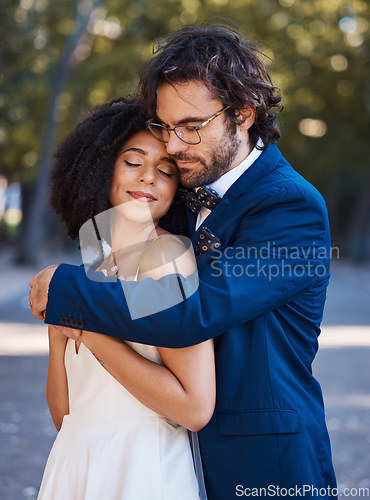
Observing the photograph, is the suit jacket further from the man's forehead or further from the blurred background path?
the blurred background path

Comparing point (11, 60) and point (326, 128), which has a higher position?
point (11, 60)

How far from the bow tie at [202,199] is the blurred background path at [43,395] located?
3230 mm

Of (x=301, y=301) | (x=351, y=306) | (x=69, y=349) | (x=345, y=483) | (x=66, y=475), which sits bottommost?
(x=351, y=306)

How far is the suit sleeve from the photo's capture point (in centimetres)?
212

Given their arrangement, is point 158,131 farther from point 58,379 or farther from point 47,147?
point 47,147

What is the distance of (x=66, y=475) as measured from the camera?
8.00ft

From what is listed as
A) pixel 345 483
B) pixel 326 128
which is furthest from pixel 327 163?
pixel 345 483

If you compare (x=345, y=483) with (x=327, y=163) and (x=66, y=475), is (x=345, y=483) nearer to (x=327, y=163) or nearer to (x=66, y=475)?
(x=66, y=475)

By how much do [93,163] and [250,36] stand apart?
18694 mm

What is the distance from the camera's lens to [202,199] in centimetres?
253

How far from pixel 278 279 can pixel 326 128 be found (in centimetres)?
2902

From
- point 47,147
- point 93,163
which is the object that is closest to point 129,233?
point 93,163

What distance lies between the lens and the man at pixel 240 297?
2154mm

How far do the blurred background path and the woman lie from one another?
2.81m
